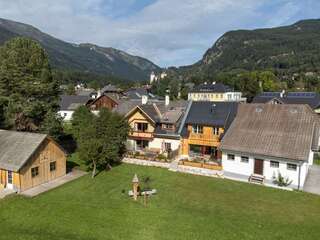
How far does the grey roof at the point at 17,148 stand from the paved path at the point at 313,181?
24600 mm

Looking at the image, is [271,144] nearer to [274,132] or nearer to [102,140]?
[274,132]

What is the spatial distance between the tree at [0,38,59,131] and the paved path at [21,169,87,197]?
11341 mm

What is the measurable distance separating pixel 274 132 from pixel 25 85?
2991 cm

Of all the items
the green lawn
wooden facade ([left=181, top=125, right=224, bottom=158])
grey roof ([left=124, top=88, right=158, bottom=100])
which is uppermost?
grey roof ([left=124, top=88, right=158, bottom=100])

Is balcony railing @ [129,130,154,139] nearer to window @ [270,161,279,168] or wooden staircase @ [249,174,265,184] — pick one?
wooden staircase @ [249,174,265,184]

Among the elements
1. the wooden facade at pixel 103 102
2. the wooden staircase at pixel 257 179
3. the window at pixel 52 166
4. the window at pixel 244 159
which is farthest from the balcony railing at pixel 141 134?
the wooden facade at pixel 103 102

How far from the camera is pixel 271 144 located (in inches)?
1013

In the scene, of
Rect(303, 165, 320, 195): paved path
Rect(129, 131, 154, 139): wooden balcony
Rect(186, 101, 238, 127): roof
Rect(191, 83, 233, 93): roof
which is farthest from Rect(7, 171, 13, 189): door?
Rect(191, 83, 233, 93): roof

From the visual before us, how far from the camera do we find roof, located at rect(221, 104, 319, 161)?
24.7 meters

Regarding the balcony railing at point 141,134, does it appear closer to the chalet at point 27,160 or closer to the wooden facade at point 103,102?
the chalet at point 27,160

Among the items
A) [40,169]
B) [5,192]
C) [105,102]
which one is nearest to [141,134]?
[40,169]

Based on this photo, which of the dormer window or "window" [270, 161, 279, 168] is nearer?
"window" [270, 161, 279, 168]

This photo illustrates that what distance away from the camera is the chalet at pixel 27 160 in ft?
78.7

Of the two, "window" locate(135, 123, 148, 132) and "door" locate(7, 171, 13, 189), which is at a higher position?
"window" locate(135, 123, 148, 132)
